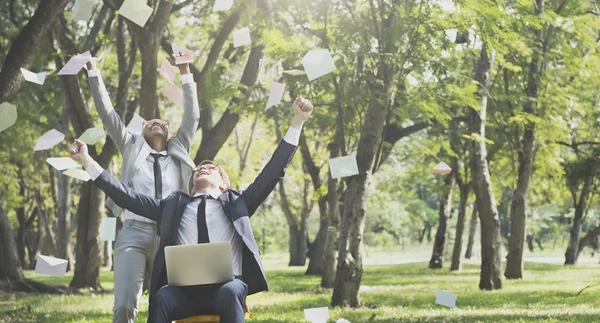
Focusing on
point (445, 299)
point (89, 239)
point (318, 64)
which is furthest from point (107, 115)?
point (89, 239)

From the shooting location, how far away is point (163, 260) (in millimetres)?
5211

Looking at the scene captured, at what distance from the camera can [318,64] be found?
679 centimetres

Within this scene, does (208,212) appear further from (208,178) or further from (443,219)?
(443,219)

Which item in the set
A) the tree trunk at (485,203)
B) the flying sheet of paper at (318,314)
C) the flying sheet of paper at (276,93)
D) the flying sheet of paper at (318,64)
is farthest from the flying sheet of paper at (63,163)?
the tree trunk at (485,203)

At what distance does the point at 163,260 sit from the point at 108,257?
109 ft

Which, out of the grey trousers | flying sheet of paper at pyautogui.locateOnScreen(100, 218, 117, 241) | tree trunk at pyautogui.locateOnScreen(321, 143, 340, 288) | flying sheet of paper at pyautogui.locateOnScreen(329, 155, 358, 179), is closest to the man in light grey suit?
the grey trousers

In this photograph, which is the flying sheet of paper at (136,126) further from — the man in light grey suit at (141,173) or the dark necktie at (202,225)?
the dark necktie at (202,225)

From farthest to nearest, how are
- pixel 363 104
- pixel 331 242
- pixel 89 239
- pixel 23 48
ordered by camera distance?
pixel 331 242
pixel 89 239
pixel 363 104
pixel 23 48

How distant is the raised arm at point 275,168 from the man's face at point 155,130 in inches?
48.8

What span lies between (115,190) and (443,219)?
23079 millimetres

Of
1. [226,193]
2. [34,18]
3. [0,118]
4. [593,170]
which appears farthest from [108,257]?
[226,193]

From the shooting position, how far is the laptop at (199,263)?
4938mm

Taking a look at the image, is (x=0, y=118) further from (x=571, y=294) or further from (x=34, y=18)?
(x=571, y=294)

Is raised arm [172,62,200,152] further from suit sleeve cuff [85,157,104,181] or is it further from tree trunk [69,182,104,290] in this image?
tree trunk [69,182,104,290]
